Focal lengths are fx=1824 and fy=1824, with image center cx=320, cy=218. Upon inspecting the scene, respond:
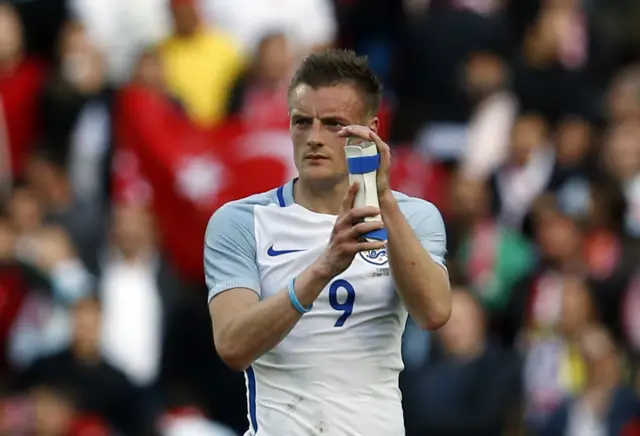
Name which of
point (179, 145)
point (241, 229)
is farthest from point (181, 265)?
point (241, 229)

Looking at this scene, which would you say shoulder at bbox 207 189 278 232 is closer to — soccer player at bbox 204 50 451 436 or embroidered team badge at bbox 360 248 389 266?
soccer player at bbox 204 50 451 436

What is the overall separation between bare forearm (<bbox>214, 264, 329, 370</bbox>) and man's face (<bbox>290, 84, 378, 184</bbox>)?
0.49 meters

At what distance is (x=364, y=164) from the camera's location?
238 inches

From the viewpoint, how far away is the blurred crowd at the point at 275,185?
11.9 meters

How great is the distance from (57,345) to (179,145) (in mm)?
2284

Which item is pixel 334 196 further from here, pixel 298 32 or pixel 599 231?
pixel 298 32

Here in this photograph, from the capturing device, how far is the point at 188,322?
12961mm

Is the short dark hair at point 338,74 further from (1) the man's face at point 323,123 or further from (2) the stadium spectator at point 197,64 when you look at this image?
(2) the stadium spectator at point 197,64

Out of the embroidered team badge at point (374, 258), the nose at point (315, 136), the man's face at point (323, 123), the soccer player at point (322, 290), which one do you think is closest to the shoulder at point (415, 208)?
the soccer player at point (322, 290)

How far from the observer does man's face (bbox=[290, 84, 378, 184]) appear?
645cm

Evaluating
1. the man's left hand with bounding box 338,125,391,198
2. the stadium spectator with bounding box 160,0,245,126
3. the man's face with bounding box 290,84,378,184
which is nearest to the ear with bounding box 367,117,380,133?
the man's face with bounding box 290,84,378,184

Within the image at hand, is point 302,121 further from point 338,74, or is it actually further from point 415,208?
point 415,208

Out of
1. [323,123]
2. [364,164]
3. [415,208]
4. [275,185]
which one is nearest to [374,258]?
[415,208]

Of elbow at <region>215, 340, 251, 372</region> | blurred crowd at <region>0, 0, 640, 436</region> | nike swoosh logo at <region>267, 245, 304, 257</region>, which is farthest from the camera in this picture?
blurred crowd at <region>0, 0, 640, 436</region>
